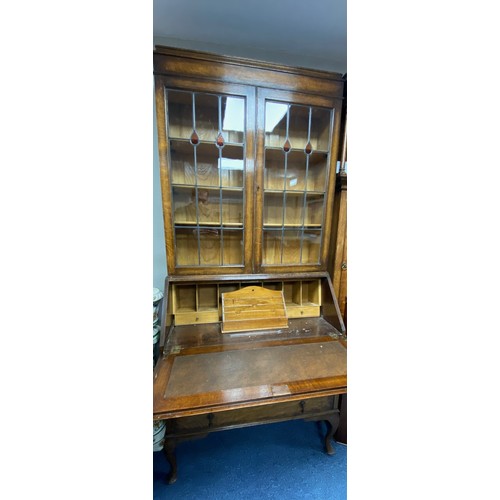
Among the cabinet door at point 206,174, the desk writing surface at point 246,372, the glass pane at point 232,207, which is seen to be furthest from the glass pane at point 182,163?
the desk writing surface at point 246,372

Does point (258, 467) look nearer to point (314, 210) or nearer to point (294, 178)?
point (314, 210)

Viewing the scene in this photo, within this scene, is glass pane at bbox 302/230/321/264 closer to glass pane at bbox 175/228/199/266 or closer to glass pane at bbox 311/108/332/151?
glass pane at bbox 311/108/332/151

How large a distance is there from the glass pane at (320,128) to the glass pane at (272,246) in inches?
21.9

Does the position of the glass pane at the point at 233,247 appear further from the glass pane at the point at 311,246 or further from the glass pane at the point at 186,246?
the glass pane at the point at 311,246

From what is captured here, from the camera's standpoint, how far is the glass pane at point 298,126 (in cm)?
118

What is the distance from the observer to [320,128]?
1.22 m

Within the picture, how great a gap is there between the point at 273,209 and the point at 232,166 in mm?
358

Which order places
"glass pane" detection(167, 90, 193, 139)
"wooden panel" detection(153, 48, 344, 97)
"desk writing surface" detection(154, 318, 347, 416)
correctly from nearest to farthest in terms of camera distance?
1. "desk writing surface" detection(154, 318, 347, 416)
2. "wooden panel" detection(153, 48, 344, 97)
3. "glass pane" detection(167, 90, 193, 139)

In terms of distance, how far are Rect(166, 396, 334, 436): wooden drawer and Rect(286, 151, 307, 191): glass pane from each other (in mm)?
1225

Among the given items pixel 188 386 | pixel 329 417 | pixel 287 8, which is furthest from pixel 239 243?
pixel 287 8

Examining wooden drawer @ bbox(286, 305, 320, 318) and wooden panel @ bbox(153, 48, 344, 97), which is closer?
wooden panel @ bbox(153, 48, 344, 97)

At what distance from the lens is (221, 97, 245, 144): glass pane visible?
108 centimetres

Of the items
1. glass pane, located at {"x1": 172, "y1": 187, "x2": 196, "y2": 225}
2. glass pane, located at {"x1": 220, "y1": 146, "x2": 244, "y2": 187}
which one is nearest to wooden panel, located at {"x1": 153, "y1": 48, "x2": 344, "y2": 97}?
glass pane, located at {"x1": 220, "y1": 146, "x2": 244, "y2": 187}

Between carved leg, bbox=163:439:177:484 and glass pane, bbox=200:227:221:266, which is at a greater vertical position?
glass pane, bbox=200:227:221:266
